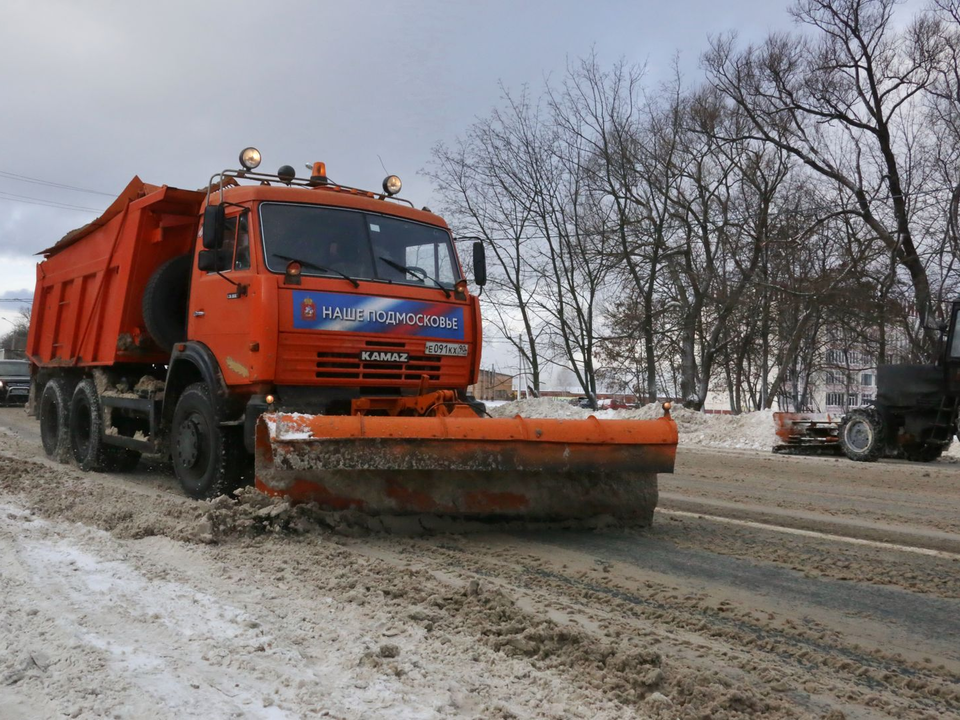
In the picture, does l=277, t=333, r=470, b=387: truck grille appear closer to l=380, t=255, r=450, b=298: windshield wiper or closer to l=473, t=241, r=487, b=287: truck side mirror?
l=380, t=255, r=450, b=298: windshield wiper

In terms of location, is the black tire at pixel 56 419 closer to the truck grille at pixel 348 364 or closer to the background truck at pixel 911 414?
the truck grille at pixel 348 364

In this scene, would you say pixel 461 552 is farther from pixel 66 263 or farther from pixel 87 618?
pixel 66 263

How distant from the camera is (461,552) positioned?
5.46 metres

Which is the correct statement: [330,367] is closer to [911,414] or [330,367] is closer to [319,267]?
[319,267]

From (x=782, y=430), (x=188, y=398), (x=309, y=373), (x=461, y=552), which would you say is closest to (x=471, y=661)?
(x=461, y=552)

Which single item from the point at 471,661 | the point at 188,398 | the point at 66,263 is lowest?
the point at 471,661

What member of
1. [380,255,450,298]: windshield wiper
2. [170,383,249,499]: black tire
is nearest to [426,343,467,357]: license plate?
[380,255,450,298]: windshield wiper

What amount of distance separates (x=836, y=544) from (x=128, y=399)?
637 cm

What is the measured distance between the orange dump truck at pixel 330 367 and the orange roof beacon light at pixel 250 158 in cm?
1

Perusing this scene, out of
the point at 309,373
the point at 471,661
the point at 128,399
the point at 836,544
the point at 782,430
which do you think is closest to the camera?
the point at 471,661

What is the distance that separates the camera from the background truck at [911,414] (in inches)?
531

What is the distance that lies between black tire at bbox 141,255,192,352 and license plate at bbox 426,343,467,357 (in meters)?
2.66

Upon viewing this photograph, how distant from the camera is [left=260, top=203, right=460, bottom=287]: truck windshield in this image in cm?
671

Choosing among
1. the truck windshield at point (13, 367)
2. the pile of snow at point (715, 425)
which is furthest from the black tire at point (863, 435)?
the truck windshield at point (13, 367)
